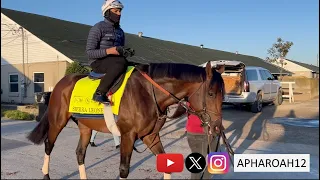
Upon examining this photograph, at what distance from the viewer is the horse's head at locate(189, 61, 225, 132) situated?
3654 mm

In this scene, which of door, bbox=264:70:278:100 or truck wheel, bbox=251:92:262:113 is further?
door, bbox=264:70:278:100

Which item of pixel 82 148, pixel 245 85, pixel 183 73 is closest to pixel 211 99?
pixel 183 73

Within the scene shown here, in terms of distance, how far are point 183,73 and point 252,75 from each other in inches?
411

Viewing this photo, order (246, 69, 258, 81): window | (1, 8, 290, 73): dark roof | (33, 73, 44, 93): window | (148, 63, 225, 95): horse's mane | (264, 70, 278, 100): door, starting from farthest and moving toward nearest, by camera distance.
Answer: (1, 8, 290, 73): dark roof < (33, 73, 44, 93): window < (264, 70, 278, 100): door < (246, 69, 258, 81): window < (148, 63, 225, 95): horse's mane

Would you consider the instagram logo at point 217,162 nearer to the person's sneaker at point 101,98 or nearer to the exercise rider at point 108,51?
the exercise rider at point 108,51

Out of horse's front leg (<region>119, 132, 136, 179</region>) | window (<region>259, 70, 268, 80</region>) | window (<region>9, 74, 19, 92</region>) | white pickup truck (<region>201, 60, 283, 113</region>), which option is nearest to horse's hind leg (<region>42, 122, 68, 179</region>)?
horse's front leg (<region>119, 132, 136, 179</region>)

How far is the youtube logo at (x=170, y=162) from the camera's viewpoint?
3.79 meters

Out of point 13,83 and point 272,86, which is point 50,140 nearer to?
point 272,86

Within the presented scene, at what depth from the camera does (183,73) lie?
402 centimetres

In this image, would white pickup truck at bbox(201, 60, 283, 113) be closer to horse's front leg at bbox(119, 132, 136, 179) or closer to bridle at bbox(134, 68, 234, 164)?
bridle at bbox(134, 68, 234, 164)

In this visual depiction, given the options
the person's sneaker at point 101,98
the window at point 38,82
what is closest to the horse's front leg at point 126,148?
the person's sneaker at point 101,98

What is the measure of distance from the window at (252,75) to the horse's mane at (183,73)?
9.86 meters

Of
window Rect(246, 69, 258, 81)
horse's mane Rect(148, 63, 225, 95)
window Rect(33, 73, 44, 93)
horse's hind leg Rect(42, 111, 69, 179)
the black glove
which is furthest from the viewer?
window Rect(33, 73, 44, 93)

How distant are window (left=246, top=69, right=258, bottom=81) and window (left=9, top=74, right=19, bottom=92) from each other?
15571 mm
